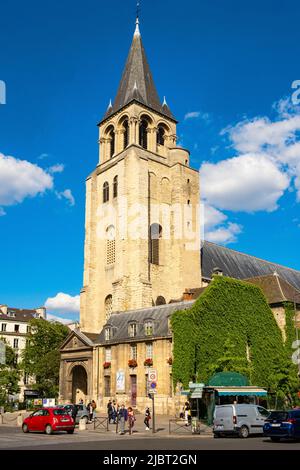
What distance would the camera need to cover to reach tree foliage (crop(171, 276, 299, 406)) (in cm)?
3566

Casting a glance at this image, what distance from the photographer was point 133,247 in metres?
53.4

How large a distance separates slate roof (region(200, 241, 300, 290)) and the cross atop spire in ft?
56.3

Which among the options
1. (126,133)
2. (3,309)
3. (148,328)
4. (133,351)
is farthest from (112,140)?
(3,309)

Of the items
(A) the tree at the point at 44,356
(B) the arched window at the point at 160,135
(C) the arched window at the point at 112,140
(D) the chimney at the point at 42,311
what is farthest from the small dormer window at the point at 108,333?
(D) the chimney at the point at 42,311

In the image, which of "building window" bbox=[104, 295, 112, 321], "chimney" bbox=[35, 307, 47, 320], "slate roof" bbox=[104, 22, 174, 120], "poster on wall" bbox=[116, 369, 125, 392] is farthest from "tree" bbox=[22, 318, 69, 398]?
"slate roof" bbox=[104, 22, 174, 120]

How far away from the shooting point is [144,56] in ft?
218

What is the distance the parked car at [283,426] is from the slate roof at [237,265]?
37.2 meters

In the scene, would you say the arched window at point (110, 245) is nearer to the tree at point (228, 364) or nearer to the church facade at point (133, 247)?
the church facade at point (133, 247)

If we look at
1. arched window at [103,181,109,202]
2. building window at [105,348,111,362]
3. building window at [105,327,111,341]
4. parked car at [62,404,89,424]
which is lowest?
parked car at [62,404,89,424]

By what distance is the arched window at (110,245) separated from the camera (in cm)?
5684

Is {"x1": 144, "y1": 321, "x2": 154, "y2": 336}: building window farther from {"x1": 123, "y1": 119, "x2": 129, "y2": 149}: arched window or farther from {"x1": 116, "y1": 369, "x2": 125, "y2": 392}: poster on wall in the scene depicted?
{"x1": 123, "y1": 119, "x2": 129, "y2": 149}: arched window

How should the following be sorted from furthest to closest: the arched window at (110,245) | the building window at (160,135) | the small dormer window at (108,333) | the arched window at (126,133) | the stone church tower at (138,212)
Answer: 1. the building window at (160,135)
2. the arched window at (126,133)
3. the arched window at (110,245)
4. the stone church tower at (138,212)
5. the small dormer window at (108,333)

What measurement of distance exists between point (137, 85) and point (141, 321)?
108 ft
